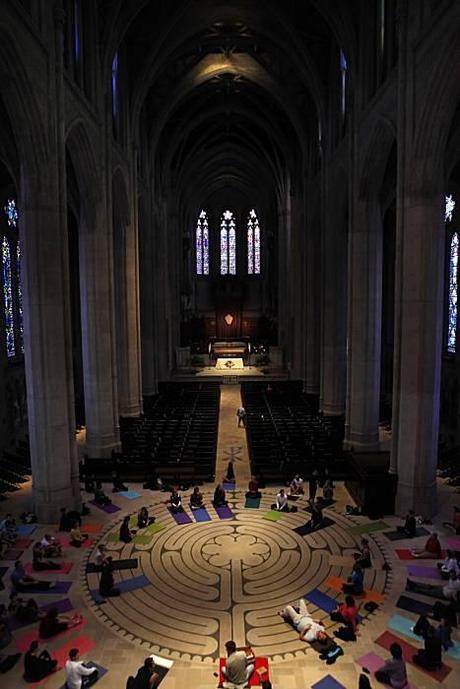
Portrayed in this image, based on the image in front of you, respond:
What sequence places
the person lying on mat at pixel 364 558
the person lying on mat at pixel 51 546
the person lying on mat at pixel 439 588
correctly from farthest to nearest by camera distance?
the person lying on mat at pixel 51 546 → the person lying on mat at pixel 364 558 → the person lying on mat at pixel 439 588

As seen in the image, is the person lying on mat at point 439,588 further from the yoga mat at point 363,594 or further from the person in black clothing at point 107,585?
the person in black clothing at point 107,585

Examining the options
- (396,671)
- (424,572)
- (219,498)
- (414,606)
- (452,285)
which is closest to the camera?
(396,671)

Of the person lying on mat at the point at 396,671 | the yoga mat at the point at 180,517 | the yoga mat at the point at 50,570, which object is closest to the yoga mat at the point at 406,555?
the person lying on mat at the point at 396,671

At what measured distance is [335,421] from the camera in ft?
91.4

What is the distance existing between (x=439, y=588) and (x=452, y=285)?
18.9 meters

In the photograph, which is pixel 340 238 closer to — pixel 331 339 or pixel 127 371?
pixel 331 339

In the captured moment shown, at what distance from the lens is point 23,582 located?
12922 millimetres

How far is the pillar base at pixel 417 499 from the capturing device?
1670 centimetres

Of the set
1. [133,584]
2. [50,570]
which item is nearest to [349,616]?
[133,584]

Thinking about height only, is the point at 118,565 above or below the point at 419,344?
below

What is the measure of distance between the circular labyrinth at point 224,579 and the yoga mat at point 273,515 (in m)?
0.16

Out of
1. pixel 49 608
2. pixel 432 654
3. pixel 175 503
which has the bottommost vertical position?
pixel 49 608

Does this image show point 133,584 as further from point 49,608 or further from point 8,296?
point 8,296

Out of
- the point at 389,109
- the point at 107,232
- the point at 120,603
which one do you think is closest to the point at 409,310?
the point at 389,109
